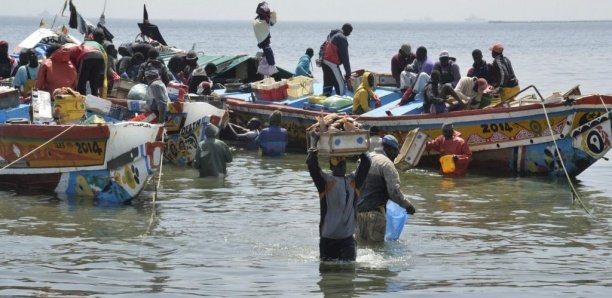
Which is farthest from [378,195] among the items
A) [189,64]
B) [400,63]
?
[189,64]

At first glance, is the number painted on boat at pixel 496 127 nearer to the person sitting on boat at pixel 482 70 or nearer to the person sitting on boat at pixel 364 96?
the person sitting on boat at pixel 482 70

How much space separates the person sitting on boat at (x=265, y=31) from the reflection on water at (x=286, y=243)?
256 inches

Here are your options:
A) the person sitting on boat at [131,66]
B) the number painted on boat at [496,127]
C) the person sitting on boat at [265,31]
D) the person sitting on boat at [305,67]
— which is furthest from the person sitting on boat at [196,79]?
the number painted on boat at [496,127]

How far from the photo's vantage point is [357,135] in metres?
11.1

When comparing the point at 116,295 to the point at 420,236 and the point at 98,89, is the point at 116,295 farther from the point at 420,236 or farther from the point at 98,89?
the point at 98,89

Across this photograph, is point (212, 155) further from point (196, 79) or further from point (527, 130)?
point (196, 79)

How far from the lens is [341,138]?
11062 mm

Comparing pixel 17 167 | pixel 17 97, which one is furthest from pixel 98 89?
pixel 17 167

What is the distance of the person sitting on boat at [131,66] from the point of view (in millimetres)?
23641

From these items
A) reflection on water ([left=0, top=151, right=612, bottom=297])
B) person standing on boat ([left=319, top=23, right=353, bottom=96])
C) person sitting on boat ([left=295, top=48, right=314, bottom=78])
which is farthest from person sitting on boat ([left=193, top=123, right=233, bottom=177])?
person sitting on boat ([left=295, top=48, right=314, bottom=78])

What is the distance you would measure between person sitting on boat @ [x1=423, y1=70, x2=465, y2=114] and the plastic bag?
250 inches

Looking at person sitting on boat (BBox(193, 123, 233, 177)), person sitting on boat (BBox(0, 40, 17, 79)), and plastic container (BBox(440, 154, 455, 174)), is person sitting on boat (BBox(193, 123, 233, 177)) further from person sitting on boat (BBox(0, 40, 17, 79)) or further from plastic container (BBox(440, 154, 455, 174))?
person sitting on boat (BBox(0, 40, 17, 79))

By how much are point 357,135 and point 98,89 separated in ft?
31.6

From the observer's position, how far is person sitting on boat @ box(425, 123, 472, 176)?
1872 cm
